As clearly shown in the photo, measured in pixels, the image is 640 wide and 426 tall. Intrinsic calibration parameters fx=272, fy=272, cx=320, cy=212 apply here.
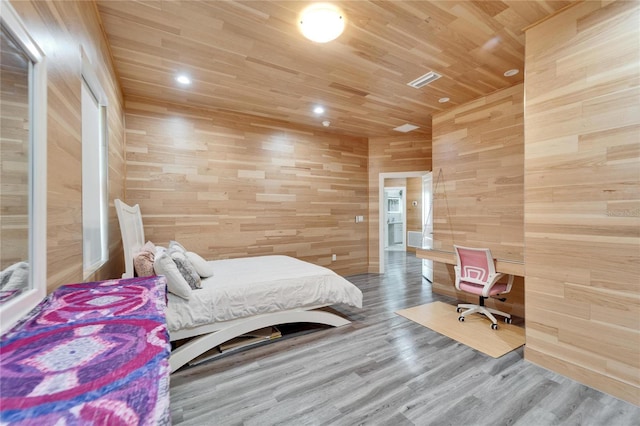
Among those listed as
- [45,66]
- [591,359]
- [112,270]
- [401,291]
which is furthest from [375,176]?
→ [45,66]

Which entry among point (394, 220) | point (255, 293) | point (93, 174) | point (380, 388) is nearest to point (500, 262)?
point (380, 388)

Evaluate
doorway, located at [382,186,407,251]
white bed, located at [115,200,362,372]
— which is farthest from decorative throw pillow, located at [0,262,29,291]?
doorway, located at [382,186,407,251]

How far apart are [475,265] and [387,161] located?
3.00m

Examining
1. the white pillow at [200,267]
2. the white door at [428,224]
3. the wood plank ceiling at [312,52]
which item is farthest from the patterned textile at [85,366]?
the white door at [428,224]

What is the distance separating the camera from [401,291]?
451 centimetres

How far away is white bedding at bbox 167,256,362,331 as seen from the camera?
2.35 meters

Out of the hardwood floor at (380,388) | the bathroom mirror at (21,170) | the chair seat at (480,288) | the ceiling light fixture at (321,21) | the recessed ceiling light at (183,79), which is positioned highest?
the recessed ceiling light at (183,79)

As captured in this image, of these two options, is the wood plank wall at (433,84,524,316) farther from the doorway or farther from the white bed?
the doorway

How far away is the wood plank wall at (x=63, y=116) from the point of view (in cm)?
124

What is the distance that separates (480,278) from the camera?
3115mm

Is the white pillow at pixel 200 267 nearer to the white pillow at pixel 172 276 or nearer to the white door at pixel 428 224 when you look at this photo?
the white pillow at pixel 172 276

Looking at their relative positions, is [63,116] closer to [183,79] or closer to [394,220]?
[183,79]

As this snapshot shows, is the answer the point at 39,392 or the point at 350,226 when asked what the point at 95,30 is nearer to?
the point at 39,392

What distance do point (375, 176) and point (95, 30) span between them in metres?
4.68
